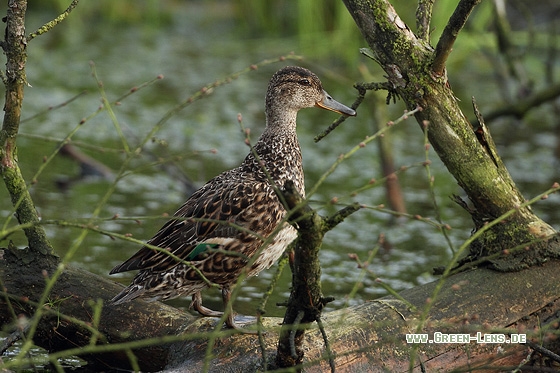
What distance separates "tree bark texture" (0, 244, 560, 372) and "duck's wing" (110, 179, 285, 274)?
249 mm

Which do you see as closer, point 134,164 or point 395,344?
point 395,344

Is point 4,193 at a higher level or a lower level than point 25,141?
lower

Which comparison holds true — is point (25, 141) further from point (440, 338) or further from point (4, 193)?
point (440, 338)

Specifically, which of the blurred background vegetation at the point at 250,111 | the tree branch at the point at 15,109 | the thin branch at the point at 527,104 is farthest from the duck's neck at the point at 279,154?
the thin branch at the point at 527,104

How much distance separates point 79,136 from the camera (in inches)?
346

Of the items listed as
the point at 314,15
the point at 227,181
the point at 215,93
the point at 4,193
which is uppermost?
the point at 314,15

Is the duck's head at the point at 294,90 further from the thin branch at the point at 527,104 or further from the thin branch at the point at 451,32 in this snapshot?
the thin branch at the point at 527,104

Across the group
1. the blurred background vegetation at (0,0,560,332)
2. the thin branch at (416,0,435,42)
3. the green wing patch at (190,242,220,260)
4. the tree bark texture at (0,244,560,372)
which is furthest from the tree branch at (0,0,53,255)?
the thin branch at (416,0,435,42)

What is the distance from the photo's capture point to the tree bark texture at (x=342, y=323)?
3.79 m

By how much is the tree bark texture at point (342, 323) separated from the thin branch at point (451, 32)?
96 cm

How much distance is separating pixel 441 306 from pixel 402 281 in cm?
209

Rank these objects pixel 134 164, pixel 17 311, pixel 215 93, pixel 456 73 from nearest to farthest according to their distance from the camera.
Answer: pixel 17 311 < pixel 134 164 < pixel 215 93 < pixel 456 73

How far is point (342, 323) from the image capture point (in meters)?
3.86

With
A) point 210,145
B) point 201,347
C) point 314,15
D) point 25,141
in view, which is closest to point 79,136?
point 25,141
